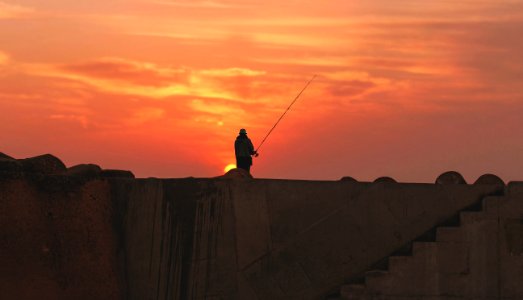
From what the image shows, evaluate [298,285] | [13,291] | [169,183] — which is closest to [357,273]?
[298,285]

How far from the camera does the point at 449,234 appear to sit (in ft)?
89.3

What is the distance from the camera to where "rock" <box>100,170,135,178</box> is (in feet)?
89.9

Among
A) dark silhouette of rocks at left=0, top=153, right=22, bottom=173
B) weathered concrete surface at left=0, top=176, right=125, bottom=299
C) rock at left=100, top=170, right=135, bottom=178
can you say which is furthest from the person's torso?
dark silhouette of rocks at left=0, top=153, right=22, bottom=173

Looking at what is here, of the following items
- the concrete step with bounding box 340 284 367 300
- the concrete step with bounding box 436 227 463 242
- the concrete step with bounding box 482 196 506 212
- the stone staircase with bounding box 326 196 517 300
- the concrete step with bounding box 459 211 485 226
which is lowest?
the concrete step with bounding box 340 284 367 300

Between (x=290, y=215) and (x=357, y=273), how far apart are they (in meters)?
1.47

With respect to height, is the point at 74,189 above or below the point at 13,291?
above

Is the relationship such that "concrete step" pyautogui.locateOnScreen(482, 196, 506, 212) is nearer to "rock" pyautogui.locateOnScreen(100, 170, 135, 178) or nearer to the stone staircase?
the stone staircase

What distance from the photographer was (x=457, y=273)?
89.2 ft

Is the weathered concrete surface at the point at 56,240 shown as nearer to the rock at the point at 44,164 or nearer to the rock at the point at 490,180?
the rock at the point at 44,164

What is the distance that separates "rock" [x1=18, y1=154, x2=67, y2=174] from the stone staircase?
493 centimetres

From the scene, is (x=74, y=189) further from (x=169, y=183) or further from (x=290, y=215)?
(x=290, y=215)

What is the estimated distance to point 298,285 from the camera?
27547mm

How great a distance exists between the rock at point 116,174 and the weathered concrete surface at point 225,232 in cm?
9

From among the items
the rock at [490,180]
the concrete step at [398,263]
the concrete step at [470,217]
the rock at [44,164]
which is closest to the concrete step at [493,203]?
the concrete step at [470,217]
